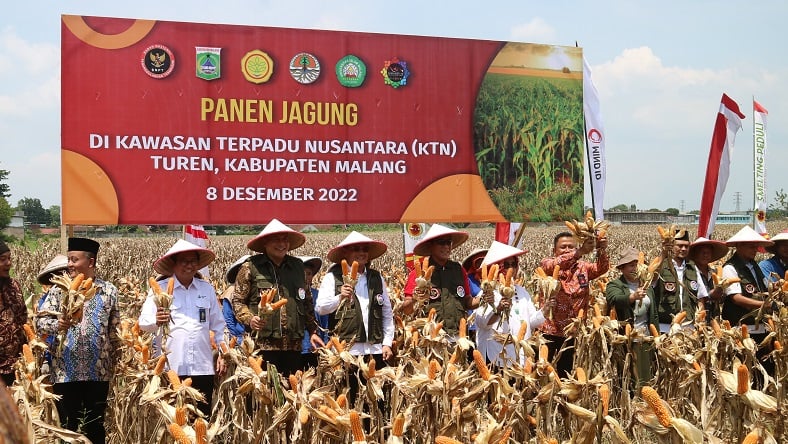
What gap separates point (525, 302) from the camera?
5.75 m

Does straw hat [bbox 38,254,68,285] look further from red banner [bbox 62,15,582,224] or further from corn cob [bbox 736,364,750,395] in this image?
corn cob [bbox 736,364,750,395]

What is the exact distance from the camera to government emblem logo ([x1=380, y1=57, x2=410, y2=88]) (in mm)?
8266

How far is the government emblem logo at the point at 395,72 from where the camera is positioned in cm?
827

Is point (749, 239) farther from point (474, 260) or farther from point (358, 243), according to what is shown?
point (358, 243)

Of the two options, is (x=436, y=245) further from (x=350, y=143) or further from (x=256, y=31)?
(x=256, y=31)

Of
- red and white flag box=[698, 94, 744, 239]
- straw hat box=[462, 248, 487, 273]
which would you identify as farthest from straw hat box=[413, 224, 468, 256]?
red and white flag box=[698, 94, 744, 239]

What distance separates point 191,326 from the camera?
189 inches

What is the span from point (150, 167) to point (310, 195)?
1.72 m

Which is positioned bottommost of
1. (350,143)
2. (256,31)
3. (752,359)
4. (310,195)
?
(752,359)

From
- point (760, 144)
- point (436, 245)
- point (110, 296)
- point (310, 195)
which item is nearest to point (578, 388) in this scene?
point (436, 245)

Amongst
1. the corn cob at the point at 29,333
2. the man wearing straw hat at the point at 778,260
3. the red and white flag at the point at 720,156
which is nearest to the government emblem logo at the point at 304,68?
the corn cob at the point at 29,333

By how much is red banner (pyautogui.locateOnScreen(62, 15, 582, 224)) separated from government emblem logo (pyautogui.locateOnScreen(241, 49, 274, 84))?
15 millimetres

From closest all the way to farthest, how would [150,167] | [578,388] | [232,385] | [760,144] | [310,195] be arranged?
[578,388] < [232,385] < [150,167] < [310,195] < [760,144]

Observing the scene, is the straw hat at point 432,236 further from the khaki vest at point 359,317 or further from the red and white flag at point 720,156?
the red and white flag at point 720,156
